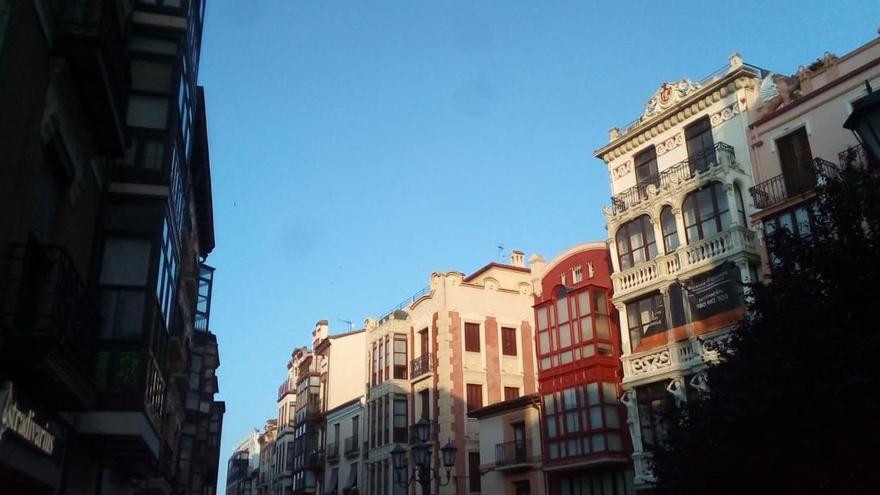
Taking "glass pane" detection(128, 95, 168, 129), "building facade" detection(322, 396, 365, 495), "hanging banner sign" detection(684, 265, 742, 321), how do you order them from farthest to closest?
"building facade" detection(322, 396, 365, 495)
"hanging banner sign" detection(684, 265, 742, 321)
"glass pane" detection(128, 95, 168, 129)

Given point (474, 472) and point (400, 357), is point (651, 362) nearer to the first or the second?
point (474, 472)

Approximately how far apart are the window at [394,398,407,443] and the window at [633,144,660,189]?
21686 mm

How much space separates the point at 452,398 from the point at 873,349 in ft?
95.4

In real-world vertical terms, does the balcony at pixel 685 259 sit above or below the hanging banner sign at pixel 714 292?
above

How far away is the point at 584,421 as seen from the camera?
29.8 meters

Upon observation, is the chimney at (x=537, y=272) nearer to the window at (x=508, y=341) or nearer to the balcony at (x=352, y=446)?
the window at (x=508, y=341)

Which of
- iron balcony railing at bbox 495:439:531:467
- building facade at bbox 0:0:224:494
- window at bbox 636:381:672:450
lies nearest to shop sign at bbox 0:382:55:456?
building facade at bbox 0:0:224:494

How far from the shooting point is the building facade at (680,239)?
2569cm

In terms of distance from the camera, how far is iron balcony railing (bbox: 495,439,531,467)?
33.3 meters

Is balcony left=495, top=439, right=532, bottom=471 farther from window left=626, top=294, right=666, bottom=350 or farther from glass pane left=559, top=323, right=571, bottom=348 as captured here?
window left=626, top=294, right=666, bottom=350

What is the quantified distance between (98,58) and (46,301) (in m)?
3.50

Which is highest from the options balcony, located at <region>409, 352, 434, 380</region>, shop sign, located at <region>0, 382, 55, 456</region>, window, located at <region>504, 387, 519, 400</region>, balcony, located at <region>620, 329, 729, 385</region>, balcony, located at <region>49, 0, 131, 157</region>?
balcony, located at <region>409, 352, 434, 380</region>

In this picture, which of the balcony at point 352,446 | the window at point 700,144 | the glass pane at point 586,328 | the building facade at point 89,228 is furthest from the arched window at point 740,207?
the balcony at point 352,446

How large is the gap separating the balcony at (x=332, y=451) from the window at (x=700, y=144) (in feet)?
113
